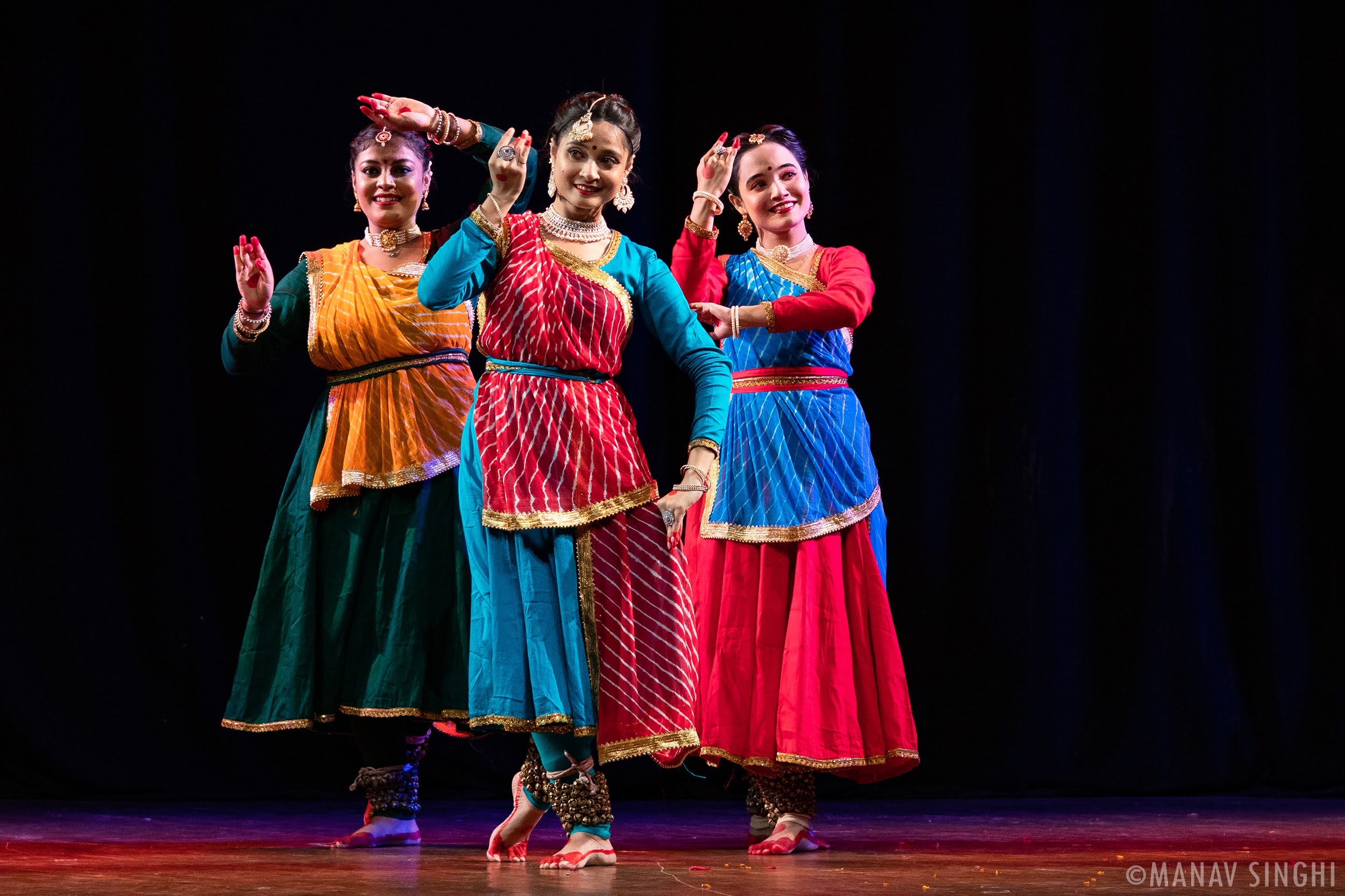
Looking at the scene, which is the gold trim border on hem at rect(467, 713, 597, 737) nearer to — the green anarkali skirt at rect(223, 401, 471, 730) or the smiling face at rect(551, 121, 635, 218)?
the green anarkali skirt at rect(223, 401, 471, 730)

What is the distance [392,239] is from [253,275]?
1.05ft

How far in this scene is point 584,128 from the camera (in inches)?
107

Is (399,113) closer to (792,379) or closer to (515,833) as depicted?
(792,379)

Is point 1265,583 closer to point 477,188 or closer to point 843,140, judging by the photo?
point 843,140

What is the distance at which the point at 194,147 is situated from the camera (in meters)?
4.40

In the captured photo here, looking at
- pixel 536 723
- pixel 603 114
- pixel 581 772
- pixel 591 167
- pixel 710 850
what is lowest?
pixel 710 850

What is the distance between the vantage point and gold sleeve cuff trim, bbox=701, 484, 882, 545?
10.4 ft

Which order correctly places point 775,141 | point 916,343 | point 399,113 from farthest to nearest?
point 916,343 < point 775,141 < point 399,113

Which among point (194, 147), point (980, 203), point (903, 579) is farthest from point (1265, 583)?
point (194, 147)

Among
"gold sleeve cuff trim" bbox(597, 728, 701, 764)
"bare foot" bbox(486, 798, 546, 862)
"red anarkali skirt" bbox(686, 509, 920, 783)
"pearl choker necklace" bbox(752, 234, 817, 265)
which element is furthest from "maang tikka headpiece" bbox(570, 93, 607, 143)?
"bare foot" bbox(486, 798, 546, 862)

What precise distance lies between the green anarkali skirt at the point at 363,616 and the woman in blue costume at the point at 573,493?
14.1 inches

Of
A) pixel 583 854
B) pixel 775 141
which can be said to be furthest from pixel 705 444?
pixel 775 141

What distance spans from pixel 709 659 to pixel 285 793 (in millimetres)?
1667

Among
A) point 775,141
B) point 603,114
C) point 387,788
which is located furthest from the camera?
point 775,141
